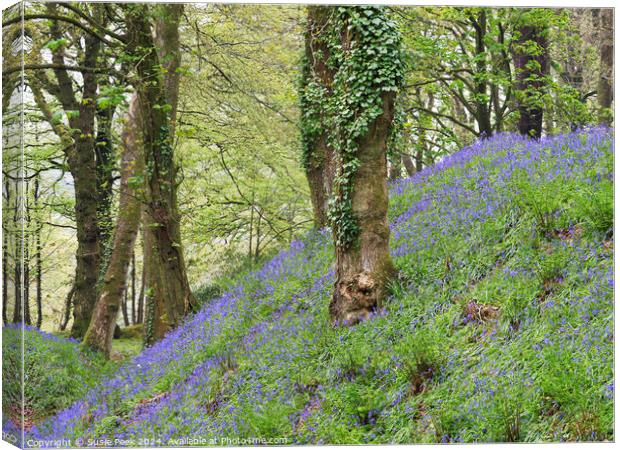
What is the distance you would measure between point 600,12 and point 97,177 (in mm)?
7253

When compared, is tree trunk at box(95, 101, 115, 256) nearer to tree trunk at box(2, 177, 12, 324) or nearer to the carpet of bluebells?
the carpet of bluebells

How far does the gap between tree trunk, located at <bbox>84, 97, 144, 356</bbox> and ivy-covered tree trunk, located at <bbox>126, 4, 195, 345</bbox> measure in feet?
0.60

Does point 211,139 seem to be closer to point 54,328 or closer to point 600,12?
point 54,328

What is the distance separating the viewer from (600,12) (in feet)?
25.6

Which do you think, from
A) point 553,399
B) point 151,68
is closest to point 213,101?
point 151,68

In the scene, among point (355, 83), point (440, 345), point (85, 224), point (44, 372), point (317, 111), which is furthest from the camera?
point (317, 111)

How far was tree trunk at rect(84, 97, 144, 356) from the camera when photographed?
10016mm

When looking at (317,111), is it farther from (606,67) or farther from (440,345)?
(440,345)

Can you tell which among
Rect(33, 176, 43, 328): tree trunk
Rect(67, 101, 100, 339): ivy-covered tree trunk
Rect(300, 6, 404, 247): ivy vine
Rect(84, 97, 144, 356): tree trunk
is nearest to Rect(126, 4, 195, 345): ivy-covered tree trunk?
Rect(84, 97, 144, 356): tree trunk

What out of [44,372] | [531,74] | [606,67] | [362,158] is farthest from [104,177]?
[606,67]

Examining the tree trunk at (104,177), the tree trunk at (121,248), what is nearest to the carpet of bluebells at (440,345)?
the tree trunk at (121,248)

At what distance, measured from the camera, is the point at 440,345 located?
611cm

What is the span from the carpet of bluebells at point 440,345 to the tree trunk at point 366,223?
0.25 metres

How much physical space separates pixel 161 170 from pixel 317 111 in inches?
100
